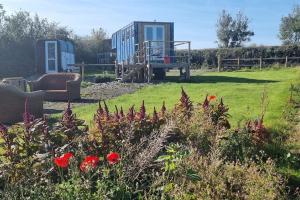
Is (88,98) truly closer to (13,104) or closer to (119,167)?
(13,104)

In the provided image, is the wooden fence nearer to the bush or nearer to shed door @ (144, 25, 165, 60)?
shed door @ (144, 25, 165, 60)

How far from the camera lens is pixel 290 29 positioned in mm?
57156

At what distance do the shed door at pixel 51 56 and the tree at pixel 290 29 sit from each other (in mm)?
31686

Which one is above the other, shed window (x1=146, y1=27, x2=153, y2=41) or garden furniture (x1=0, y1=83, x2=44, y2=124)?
shed window (x1=146, y1=27, x2=153, y2=41)

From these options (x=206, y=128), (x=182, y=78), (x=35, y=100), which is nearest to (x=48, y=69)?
(x=182, y=78)

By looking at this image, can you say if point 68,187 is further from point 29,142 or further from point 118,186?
point 29,142

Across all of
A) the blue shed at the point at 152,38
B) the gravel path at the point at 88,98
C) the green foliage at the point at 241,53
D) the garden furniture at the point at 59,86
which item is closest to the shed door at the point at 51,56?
the green foliage at the point at 241,53

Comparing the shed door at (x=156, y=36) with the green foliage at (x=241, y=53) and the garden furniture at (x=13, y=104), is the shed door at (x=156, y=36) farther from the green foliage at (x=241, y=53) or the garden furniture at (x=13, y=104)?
the garden furniture at (x=13, y=104)

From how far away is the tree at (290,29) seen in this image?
184 ft

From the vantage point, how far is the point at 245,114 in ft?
27.0

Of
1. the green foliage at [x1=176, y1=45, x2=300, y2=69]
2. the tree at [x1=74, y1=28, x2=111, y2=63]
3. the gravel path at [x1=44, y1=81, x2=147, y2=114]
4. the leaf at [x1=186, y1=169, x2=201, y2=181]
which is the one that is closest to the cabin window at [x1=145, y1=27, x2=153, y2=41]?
the gravel path at [x1=44, y1=81, x2=147, y2=114]

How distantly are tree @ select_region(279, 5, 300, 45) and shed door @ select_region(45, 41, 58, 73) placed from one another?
1247 inches

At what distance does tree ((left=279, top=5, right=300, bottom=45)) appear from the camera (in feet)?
184

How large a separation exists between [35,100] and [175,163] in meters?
6.65
